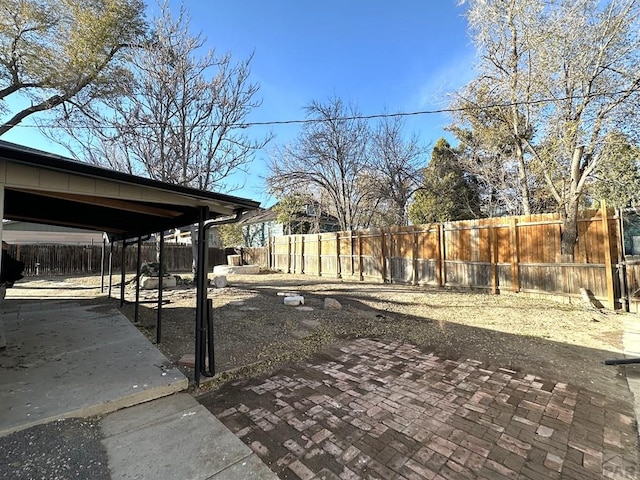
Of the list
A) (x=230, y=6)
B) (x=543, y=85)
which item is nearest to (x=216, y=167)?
(x=230, y=6)

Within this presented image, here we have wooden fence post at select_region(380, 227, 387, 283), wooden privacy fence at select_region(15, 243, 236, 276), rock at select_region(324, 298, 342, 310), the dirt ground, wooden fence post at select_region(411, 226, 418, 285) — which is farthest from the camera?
wooden privacy fence at select_region(15, 243, 236, 276)

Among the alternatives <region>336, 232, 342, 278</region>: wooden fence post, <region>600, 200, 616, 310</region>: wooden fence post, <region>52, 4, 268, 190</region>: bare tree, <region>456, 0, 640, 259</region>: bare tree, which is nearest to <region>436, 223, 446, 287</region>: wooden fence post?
<region>456, 0, 640, 259</region>: bare tree

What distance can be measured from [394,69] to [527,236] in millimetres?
7038

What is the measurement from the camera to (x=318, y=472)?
1.92m

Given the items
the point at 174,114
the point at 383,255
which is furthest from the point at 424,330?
the point at 174,114

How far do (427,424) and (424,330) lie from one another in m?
2.98

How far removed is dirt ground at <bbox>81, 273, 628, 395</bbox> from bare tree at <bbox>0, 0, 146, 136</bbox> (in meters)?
6.90

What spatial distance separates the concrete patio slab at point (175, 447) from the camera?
1901 millimetres

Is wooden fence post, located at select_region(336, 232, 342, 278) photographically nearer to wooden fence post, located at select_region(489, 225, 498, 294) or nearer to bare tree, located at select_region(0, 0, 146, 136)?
wooden fence post, located at select_region(489, 225, 498, 294)

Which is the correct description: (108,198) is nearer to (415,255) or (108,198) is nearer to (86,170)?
(86,170)

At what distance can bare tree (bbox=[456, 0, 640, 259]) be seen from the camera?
246 inches

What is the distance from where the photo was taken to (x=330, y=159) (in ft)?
49.8

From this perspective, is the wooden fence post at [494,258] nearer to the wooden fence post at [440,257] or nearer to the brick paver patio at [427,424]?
the wooden fence post at [440,257]

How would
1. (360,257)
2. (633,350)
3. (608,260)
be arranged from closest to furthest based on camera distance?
(633,350) < (608,260) < (360,257)
